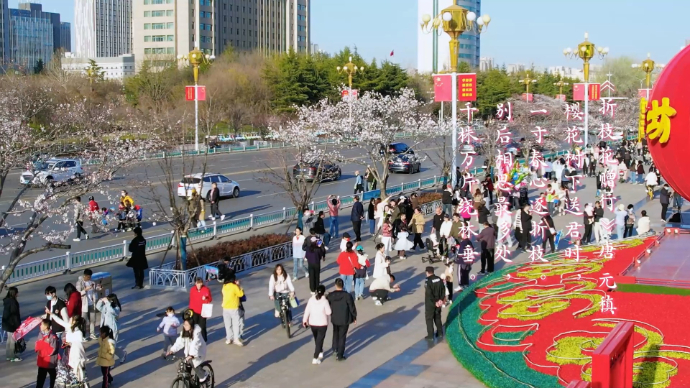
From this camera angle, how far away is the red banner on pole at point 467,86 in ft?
81.3

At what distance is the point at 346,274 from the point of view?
16172 millimetres

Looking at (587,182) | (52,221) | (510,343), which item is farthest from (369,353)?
(587,182)

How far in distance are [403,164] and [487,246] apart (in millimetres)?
26188

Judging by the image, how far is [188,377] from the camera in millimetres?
11031

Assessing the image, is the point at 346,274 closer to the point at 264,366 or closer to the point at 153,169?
the point at 264,366

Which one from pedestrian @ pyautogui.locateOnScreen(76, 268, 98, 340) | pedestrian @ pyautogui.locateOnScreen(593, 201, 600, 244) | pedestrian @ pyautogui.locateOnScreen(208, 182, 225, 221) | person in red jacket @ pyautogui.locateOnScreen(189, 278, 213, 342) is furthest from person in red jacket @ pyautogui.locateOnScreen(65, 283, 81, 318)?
pedestrian @ pyautogui.locateOnScreen(593, 201, 600, 244)

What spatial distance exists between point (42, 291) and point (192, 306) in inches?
228

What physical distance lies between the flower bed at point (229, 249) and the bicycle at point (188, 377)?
7.50 meters

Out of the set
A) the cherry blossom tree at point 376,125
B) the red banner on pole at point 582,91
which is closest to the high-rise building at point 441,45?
the cherry blossom tree at point 376,125

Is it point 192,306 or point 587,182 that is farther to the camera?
point 587,182

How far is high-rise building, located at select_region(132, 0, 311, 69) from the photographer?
125 metres

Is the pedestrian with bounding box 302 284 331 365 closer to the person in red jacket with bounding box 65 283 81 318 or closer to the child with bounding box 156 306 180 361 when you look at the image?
the child with bounding box 156 306 180 361

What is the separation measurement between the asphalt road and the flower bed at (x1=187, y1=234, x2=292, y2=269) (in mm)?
1931

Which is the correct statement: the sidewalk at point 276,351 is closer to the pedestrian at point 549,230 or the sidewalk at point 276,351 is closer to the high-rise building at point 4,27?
the pedestrian at point 549,230
